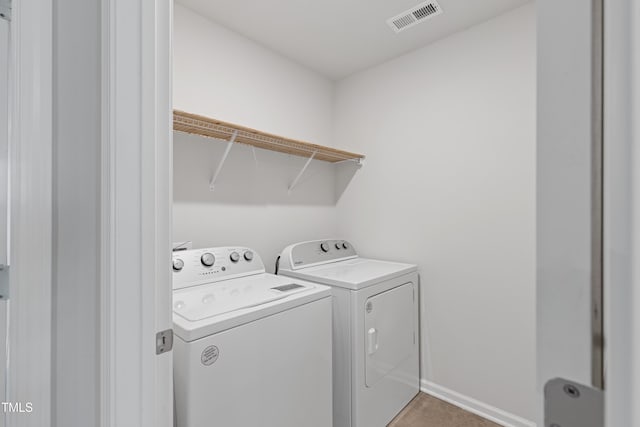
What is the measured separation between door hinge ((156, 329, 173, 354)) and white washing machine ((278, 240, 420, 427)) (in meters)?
0.97

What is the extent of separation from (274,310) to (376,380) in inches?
35.3

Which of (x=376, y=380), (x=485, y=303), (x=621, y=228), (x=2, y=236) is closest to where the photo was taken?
(x=621, y=228)

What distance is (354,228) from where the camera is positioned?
2.60m

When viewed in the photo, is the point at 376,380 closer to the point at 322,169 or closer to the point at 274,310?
the point at 274,310

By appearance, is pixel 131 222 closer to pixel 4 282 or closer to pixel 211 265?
pixel 4 282

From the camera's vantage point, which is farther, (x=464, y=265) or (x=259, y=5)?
(x=464, y=265)

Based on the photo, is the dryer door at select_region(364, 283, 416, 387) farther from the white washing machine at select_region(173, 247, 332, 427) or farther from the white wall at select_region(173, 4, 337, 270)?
the white wall at select_region(173, 4, 337, 270)

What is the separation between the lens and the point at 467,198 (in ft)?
6.46

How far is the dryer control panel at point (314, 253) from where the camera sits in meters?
2.00

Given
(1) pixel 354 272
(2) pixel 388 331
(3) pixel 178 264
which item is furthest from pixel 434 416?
(3) pixel 178 264

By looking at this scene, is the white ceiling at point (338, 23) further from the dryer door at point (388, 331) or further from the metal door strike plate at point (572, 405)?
the metal door strike plate at point (572, 405)

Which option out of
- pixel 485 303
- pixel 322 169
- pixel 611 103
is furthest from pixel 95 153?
pixel 485 303

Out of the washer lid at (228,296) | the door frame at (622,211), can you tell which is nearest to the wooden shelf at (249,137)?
the washer lid at (228,296)

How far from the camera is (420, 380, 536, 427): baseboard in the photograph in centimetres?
177
